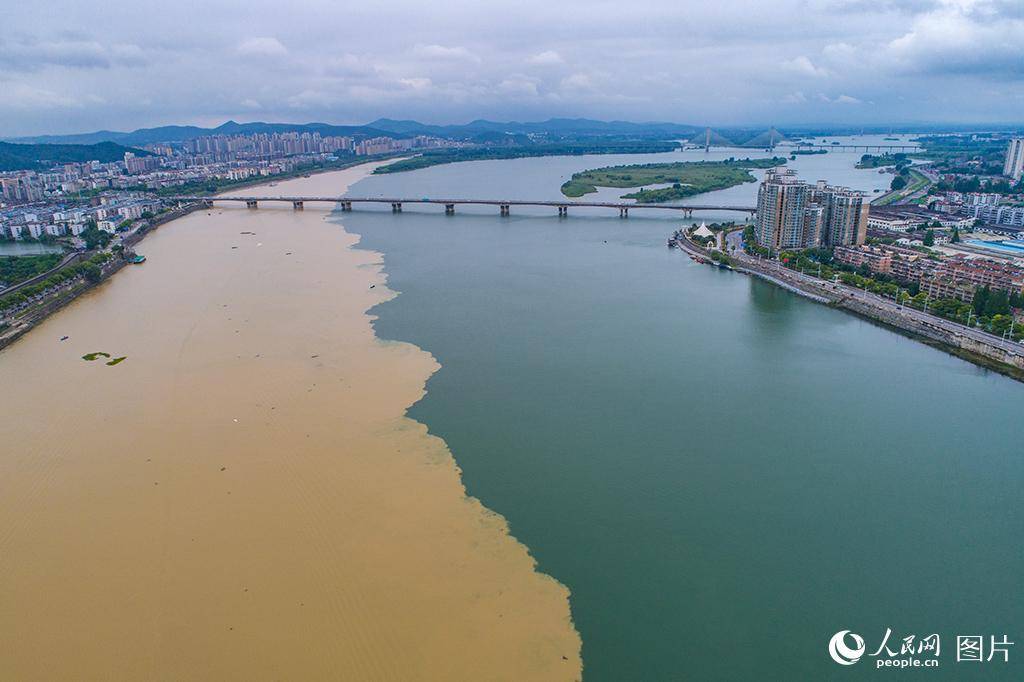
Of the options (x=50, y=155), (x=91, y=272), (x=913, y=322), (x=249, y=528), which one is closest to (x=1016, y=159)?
(x=913, y=322)

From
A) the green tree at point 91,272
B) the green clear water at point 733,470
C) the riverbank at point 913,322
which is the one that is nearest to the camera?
the green clear water at point 733,470

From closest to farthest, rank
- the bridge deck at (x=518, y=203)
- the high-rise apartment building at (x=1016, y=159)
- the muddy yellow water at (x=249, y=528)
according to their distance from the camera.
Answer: the muddy yellow water at (x=249, y=528)
the bridge deck at (x=518, y=203)
the high-rise apartment building at (x=1016, y=159)

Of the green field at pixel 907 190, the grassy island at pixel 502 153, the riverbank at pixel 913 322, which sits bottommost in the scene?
the riverbank at pixel 913 322

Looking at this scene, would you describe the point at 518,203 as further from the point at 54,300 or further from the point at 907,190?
the point at 907,190

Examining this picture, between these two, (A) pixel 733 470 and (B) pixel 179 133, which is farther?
(B) pixel 179 133

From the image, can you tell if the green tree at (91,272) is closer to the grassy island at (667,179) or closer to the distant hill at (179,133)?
the grassy island at (667,179)

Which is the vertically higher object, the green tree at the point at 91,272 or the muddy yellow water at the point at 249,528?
the green tree at the point at 91,272

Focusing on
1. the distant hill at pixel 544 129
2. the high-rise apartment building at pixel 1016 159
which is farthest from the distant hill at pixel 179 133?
the high-rise apartment building at pixel 1016 159
